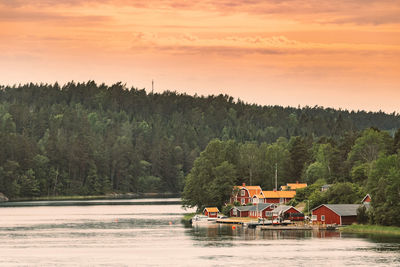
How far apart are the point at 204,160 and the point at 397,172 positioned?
160 ft

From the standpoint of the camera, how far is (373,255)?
8562cm

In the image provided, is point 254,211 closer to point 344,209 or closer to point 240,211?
point 240,211

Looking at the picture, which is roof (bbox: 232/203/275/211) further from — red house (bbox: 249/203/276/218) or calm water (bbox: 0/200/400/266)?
calm water (bbox: 0/200/400/266)

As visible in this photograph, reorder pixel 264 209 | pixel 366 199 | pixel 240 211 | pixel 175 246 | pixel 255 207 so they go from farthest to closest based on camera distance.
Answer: pixel 240 211 < pixel 255 207 < pixel 264 209 < pixel 366 199 < pixel 175 246

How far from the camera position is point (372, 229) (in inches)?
4281

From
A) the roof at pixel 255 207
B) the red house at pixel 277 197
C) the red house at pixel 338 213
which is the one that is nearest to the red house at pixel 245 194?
the red house at pixel 277 197

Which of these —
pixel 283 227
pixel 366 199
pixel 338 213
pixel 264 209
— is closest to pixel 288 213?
pixel 264 209

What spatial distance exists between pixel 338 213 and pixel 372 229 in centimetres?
851

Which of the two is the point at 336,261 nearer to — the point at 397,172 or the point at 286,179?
the point at 397,172

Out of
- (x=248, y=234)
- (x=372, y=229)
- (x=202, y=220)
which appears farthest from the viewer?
(x=202, y=220)

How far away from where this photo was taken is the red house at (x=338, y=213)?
117 m

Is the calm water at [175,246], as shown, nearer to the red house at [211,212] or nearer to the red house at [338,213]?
the red house at [338,213]

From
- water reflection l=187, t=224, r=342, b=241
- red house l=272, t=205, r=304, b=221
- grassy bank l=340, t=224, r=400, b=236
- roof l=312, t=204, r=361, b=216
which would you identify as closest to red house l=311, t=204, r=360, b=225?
roof l=312, t=204, r=361, b=216

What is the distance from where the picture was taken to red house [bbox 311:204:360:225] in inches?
4594
